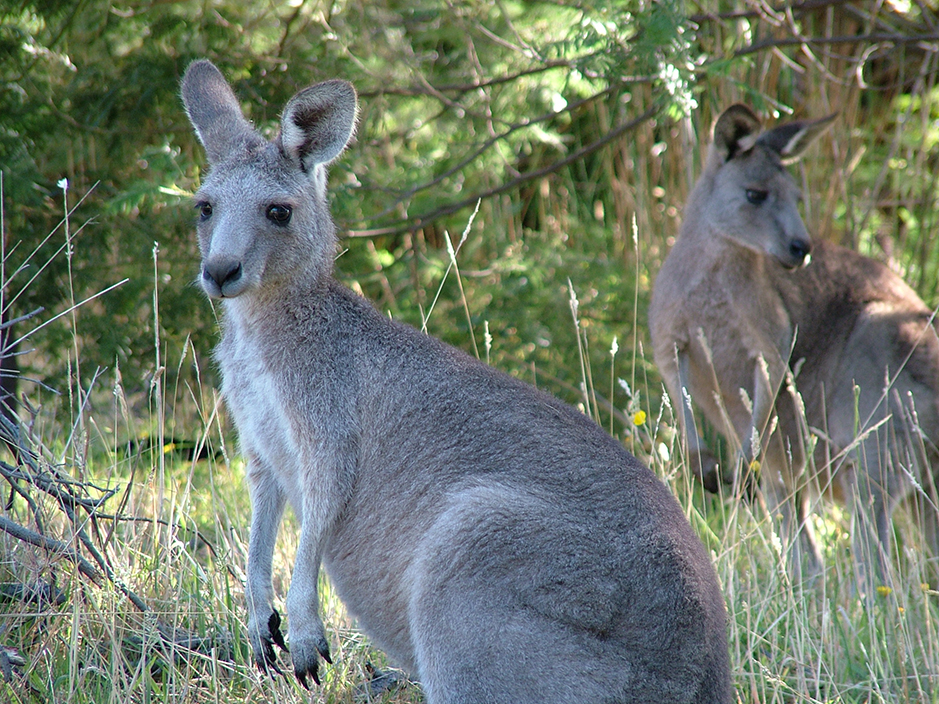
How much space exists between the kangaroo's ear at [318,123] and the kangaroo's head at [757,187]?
Answer: 115 inches

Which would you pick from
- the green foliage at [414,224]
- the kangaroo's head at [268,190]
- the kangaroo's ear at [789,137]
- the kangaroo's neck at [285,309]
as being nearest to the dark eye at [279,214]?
the kangaroo's head at [268,190]

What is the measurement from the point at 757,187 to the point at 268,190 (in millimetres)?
3342

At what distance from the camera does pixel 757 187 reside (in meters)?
5.82

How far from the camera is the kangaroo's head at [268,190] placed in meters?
3.34

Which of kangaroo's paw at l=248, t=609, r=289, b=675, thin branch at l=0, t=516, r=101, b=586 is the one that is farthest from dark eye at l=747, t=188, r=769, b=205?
thin branch at l=0, t=516, r=101, b=586

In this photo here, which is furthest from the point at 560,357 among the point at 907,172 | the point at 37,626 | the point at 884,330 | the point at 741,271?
the point at 37,626

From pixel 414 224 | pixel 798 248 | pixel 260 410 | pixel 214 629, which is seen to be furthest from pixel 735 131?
pixel 214 629

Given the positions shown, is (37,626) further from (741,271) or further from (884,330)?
(884,330)

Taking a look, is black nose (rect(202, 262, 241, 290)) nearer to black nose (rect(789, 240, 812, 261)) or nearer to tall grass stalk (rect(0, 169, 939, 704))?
tall grass stalk (rect(0, 169, 939, 704))

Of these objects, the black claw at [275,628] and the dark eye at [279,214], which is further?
the dark eye at [279,214]

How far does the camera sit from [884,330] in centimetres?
588

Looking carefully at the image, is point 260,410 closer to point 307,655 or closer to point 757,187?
point 307,655

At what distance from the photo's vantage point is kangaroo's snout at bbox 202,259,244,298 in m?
3.24

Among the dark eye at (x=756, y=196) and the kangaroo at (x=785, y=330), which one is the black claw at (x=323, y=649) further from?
the dark eye at (x=756, y=196)
